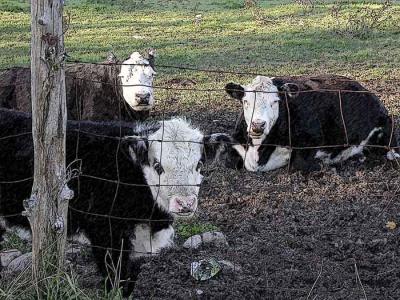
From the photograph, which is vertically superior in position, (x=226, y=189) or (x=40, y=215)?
(x=40, y=215)

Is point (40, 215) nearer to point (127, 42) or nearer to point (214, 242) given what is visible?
point (214, 242)

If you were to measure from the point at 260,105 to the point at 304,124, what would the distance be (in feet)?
1.95

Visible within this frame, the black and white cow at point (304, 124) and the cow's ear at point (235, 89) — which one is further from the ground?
the cow's ear at point (235, 89)

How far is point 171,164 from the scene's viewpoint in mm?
4480

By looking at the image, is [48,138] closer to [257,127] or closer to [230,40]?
[257,127]

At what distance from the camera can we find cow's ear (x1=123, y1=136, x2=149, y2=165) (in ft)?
14.7

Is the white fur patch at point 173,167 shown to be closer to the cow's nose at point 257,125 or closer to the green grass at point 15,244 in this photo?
the green grass at point 15,244

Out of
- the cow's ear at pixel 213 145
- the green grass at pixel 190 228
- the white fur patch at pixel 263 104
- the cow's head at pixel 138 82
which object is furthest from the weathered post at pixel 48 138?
the cow's head at pixel 138 82

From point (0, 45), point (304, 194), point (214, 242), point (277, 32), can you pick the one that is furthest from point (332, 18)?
point (214, 242)

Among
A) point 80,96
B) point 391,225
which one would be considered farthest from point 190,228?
point 80,96

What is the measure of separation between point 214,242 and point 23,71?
3.84m

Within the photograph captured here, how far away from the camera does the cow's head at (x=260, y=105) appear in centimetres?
711

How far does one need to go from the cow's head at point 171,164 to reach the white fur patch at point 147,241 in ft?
0.64

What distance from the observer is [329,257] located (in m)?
5.26
